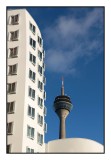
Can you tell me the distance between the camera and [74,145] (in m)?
55.6

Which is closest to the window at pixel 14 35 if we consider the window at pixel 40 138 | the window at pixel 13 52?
the window at pixel 13 52

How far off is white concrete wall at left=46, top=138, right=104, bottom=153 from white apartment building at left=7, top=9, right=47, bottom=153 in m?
7.59

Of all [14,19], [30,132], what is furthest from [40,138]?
[14,19]

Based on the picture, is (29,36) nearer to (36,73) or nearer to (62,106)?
(36,73)

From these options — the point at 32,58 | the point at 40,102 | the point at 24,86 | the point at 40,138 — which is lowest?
the point at 40,138

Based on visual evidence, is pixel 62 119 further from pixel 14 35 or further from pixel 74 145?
pixel 14 35

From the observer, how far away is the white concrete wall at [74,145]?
5375cm

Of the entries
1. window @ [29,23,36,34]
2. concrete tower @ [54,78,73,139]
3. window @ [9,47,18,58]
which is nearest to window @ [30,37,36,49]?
window @ [29,23,36,34]

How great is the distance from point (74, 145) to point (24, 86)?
59.6 feet

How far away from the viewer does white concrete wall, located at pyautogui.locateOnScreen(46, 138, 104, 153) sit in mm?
53750

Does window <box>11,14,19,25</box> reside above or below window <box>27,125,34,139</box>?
above

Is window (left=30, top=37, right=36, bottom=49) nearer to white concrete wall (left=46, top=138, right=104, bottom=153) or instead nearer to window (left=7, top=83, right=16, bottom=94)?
window (left=7, top=83, right=16, bottom=94)

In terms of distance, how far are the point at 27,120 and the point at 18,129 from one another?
2.11 m

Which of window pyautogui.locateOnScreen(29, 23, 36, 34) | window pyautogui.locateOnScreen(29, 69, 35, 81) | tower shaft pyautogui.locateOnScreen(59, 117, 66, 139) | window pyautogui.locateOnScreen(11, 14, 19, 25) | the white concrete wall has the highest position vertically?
window pyautogui.locateOnScreen(11, 14, 19, 25)
